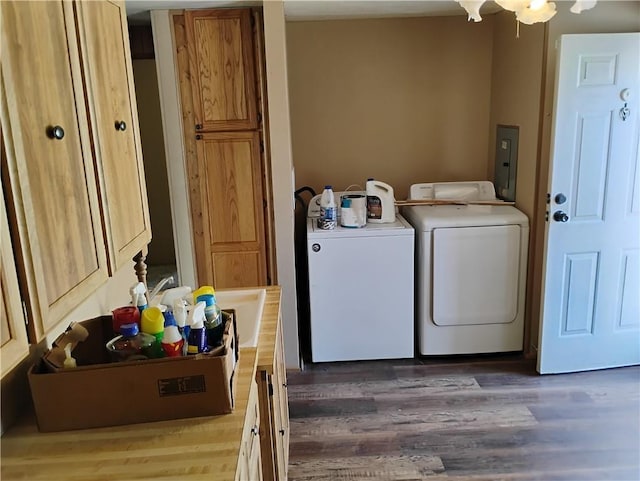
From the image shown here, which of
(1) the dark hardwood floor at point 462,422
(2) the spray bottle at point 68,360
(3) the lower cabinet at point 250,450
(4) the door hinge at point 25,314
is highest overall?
(4) the door hinge at point 25,314

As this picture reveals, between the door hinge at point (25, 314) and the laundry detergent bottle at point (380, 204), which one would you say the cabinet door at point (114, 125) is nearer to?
the door hinge at point (25, 314)

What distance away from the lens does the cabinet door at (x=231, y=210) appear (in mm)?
3350

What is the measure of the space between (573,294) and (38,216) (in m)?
2.78

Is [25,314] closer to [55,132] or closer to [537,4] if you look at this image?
[55,132]

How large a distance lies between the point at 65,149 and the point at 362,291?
2236mm

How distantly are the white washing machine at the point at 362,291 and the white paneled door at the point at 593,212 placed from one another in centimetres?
78

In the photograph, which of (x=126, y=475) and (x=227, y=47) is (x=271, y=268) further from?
(x=126, y=475)

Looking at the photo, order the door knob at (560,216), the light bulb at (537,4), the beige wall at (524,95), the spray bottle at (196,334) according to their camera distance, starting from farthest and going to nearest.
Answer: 1. the beige wall at (524,95)
2. the door knob at (560,216)
3. the light bulb at (537,4)
4. the spray bottle at (196,334)

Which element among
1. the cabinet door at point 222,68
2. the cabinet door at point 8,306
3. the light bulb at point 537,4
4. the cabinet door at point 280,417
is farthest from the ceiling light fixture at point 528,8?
the cabinet door at point 222,68

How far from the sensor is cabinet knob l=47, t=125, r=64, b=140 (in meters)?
1.10

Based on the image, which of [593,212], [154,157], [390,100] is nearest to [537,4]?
[593,212]

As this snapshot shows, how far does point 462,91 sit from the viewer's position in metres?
3.77

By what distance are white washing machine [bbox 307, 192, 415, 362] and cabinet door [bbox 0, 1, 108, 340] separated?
6.31 feet

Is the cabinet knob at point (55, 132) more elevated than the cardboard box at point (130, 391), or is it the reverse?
the cabinet knob at point (55, 132)
